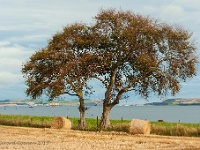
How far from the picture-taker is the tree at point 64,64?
46.8m

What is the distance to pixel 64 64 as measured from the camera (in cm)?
4775

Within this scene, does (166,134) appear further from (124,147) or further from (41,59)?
(41,59)

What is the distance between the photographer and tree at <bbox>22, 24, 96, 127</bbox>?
46812 millimetres

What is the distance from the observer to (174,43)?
154 ft

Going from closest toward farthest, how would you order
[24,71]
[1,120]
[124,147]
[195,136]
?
[124,147] < [195,136] < [24,71] < [1,120]

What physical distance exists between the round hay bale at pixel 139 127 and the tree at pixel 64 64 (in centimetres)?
1047

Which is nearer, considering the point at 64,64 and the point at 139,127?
the point at 139,127

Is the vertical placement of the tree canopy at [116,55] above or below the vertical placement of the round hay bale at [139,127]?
above

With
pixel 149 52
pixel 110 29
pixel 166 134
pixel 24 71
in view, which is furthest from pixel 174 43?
pixel 24 71

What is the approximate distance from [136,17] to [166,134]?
14119 mm

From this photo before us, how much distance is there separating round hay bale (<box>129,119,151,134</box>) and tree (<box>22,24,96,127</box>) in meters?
10.5

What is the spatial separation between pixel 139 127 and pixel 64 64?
1335cm

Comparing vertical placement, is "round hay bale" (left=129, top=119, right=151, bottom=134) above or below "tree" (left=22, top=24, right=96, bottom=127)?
below

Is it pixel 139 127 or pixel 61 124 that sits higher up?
pixel 61 124
